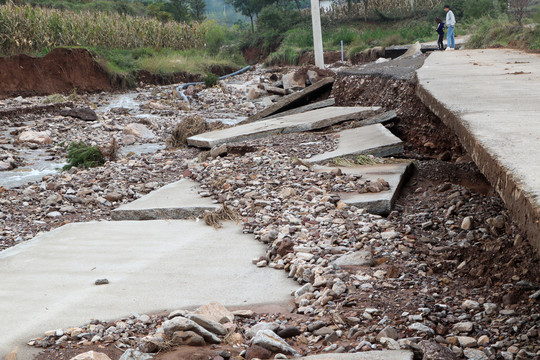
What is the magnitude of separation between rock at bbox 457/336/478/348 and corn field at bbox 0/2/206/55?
1931cm

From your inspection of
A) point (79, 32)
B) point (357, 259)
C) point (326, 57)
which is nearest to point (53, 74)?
point (79, 32)

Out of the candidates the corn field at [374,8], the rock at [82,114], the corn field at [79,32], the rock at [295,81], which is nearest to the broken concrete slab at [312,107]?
the rock at [82,114]

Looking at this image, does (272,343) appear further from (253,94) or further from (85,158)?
(253,94)

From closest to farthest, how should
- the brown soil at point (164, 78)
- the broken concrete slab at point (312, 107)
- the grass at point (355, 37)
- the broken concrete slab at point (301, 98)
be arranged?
the broken concrete slab at point (312, 107) → the broken concrete slab at point (301, 98) → the brown soil at point (164, 78) → the grass at point (355, 37)

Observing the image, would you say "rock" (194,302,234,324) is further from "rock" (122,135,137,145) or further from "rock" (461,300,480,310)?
"rock" (122,135,137,145)

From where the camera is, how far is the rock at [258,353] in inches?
89.8

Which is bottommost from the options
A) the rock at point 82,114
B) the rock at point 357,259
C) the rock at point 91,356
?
the rock at point 82,114

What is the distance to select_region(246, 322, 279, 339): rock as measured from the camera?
255 cm

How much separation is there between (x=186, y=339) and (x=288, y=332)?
0.44 metres

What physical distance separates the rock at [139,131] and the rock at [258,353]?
29.7 ft

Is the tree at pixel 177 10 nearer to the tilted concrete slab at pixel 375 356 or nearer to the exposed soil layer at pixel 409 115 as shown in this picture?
the exposed soil layer at pixel 409 115

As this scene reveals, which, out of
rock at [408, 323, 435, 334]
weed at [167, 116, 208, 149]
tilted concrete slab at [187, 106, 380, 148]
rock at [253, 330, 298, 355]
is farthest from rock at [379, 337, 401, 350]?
weed at [167, 116, 208, 149]

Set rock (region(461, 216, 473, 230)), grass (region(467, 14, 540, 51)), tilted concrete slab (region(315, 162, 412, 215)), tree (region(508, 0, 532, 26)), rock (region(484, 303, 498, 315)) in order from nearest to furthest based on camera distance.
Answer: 1. rock (region(484, 303, 498, 315))
2. rock (region(461, 216, 473, 230))
3. tilted concrete slab (region(315, 162, 412, 215))
4. grass (region(467, 14, 540, 51))
5. tree (region(508, 0, 532, 26))

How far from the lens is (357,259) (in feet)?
10.7
